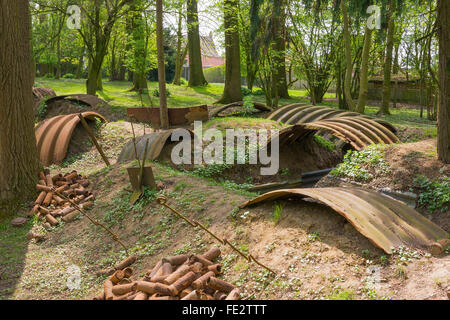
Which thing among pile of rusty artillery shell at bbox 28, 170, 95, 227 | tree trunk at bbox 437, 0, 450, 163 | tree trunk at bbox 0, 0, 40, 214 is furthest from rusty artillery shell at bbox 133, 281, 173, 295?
tree trunk at bbox 437, 0, 450, 163

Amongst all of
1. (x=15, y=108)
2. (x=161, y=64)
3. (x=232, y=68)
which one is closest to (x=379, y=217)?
(x=15, y=108)

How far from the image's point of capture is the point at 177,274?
14.6ft

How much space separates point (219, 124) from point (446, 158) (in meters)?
6.33

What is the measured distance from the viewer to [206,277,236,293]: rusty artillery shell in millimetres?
4281

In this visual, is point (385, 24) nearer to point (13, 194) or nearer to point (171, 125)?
point (171, 125)

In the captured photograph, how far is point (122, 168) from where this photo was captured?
9.14 m

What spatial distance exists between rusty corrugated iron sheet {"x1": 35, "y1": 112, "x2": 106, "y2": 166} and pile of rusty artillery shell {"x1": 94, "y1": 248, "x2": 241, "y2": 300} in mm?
7157

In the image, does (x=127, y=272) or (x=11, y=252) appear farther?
(x=11, y=252)

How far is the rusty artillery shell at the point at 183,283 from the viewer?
13.6 feet

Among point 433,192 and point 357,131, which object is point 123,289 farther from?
point 357,131

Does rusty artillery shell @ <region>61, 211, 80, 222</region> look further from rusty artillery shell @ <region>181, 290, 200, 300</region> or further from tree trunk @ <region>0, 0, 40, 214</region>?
rusty artillery shell @ <region>181, 290, 200, 300</region>

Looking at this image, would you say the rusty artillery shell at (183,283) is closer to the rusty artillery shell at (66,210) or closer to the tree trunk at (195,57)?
the rusty artillery shell at (66,210)

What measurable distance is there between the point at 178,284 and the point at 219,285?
1.41 feet
